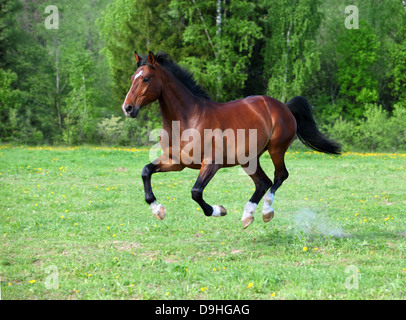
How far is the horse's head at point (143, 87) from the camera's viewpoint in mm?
4860

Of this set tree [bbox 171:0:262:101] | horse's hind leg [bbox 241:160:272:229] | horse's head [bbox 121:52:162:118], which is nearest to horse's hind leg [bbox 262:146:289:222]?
horse's hind leg [bbox 241:160:272:229]

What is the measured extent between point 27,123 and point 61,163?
1292cm

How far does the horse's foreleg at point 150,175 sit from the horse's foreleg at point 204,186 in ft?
1.08

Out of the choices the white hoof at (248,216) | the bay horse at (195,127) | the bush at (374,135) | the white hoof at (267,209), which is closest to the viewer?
the bay horse at (195,127)

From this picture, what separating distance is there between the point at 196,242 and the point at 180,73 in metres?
2.94

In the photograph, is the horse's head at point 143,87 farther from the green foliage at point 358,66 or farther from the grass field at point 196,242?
the green foliage at point 358,66

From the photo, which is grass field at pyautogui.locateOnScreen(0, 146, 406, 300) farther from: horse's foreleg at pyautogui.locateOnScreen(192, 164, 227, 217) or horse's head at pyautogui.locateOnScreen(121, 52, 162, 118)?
horse's head at pyautogui.locateOnScreen(121, 52, 162, 118)

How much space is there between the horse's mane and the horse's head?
234 mm

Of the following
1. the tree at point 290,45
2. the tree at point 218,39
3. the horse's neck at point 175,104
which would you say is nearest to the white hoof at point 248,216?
the horse's neck at point 175,104

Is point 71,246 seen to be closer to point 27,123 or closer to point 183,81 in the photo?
point 183,81

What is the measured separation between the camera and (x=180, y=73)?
5.55 m

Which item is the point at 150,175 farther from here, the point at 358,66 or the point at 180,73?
the point at 358,66

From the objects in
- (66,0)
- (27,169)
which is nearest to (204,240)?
(27,169)

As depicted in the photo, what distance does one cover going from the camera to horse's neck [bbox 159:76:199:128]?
5352 mm
